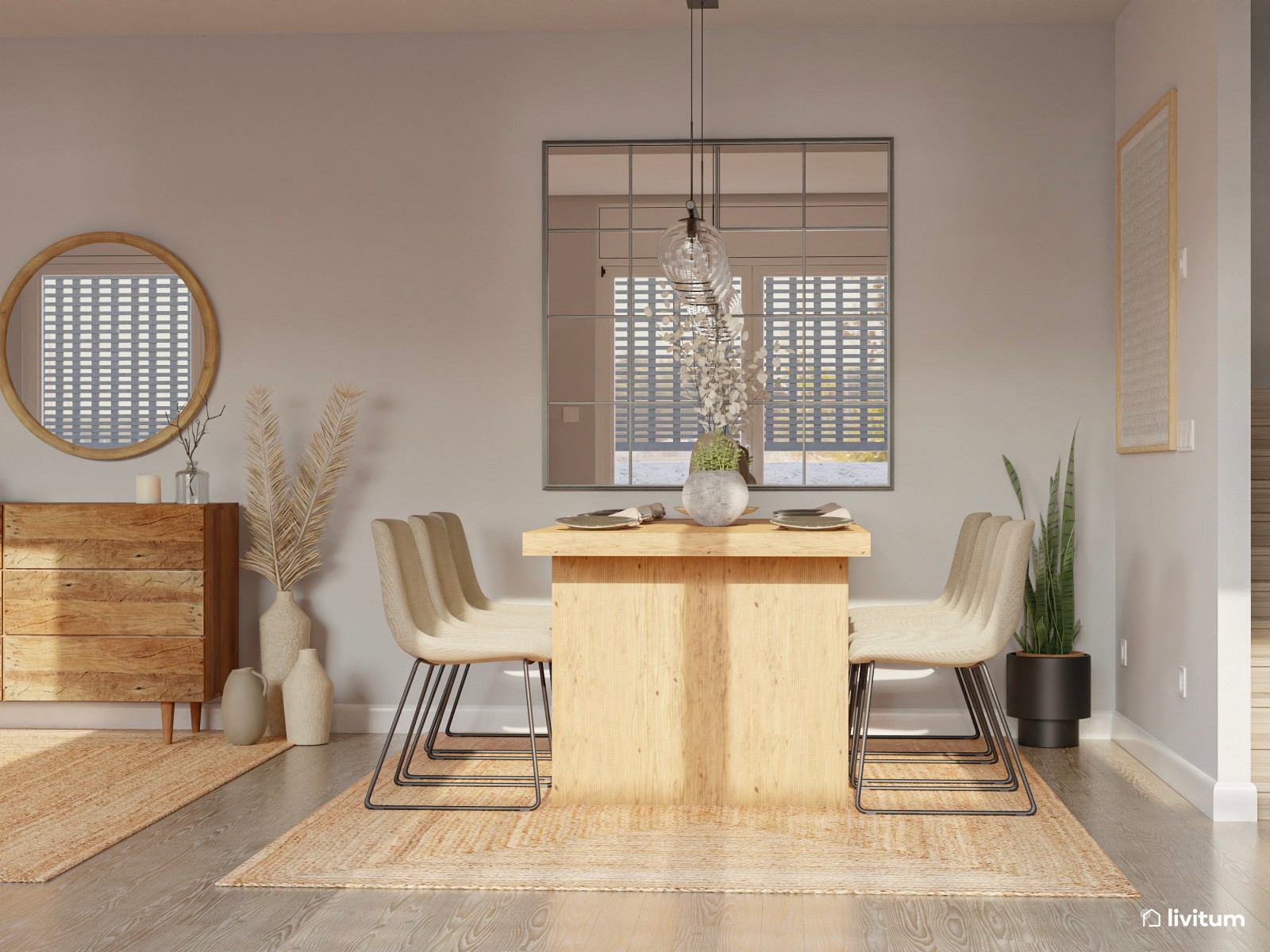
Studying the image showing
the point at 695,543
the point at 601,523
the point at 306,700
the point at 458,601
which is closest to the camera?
the point at 695,543

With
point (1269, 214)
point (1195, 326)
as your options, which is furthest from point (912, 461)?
point (1269, 214)

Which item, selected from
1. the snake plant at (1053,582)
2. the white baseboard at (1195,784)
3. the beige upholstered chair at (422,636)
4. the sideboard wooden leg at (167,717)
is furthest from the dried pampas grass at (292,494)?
the white baseboard at (1195,784)

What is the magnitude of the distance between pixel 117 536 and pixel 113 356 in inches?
34.3

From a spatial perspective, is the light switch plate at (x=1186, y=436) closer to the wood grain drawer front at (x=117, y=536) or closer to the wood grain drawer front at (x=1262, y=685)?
the wood grain drawer front at (x=1262, y=685)

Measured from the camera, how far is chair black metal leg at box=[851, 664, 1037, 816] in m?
3.27

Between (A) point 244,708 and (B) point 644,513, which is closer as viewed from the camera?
(B) point 644,513

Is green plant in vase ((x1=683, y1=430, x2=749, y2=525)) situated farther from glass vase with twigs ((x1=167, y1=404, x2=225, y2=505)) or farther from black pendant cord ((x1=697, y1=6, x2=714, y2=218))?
glass vase with twigs ((x1=167, y1=404, x2=225, y2=505))

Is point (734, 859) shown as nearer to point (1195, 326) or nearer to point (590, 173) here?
point (1195, 326)

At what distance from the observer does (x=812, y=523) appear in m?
3.30

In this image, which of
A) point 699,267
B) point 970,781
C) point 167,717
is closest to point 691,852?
point 970,781

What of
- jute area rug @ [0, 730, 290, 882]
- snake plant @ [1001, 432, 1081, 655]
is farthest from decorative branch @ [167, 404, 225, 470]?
snake plant @ [1001, 432, 1081, 655]

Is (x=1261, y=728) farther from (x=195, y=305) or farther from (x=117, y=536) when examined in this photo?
(x=195, y=305)

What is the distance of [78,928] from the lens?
2.44 m

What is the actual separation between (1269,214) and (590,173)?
8.52 ft
